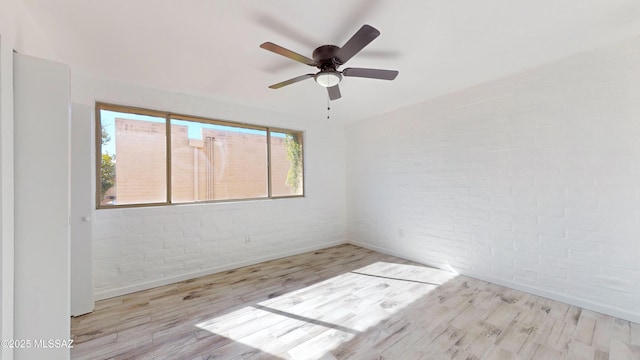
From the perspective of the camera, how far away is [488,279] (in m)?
3.01

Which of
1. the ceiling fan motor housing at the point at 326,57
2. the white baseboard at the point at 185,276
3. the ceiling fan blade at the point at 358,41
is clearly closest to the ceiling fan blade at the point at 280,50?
the ceiling fan motor housing at the point at 326,57

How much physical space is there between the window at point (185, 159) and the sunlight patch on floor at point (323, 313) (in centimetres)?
182

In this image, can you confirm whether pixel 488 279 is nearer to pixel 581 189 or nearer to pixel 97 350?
pixel 581 189

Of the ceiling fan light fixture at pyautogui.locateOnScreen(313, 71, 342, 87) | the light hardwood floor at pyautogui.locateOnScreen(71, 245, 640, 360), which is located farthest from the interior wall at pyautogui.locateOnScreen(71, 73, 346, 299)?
the ceiling fan light fixture at pyautogui.locateOnScreen(313, 71, 342, 87)

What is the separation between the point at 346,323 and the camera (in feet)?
7.15

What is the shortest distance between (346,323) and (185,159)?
2.96 m

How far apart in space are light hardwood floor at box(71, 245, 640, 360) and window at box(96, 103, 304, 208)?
1260 mm

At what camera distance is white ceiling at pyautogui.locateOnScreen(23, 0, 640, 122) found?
66.9 inches

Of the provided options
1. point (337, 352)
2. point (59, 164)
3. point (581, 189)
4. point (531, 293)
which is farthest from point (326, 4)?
point (531, 293)

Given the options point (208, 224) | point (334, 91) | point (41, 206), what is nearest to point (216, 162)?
point (208, 224)

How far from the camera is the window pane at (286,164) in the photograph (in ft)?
13.9

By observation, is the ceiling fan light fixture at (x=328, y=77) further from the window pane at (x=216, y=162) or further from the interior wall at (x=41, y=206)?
the window pane at (x=216, y=162)

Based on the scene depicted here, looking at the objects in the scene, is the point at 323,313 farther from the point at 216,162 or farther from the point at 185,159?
A: the point at 185,159

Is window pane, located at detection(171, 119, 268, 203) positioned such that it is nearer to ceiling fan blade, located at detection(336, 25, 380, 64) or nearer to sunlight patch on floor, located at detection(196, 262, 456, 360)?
sunlight patch on floor, located at detection(196, 262, 456, 360)
